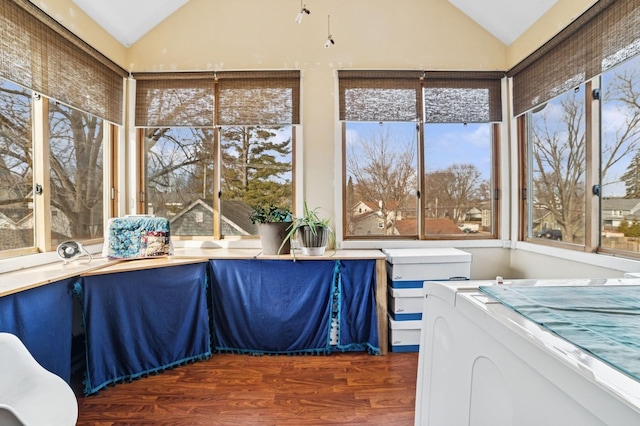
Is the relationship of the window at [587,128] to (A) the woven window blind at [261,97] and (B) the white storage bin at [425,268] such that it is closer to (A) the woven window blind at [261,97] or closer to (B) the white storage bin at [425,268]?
(B) the white storage bin at [425,268]

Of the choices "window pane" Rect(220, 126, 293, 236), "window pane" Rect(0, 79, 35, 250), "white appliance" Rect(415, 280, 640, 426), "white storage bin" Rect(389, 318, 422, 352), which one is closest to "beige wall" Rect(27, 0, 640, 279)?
"window pane" Rect(220, 126, 293, 236)

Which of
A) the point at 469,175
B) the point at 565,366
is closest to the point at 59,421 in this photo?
the point at 565,366

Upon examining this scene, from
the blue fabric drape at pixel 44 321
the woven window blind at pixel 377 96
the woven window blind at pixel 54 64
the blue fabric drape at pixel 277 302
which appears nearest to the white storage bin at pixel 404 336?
the blue fabric drape at pixel 277 302

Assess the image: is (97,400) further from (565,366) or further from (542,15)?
(542,15)

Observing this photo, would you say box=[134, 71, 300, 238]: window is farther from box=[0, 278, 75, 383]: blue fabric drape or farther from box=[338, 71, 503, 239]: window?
box=[0, 278, 75, 383]: blue fabric drape

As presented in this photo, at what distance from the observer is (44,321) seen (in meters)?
1.60

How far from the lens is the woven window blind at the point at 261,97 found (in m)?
2.67

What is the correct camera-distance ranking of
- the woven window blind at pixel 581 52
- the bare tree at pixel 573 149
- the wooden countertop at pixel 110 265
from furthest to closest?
the bare tree at pixel 573 149 → the woven window blind at pixel 581 52 → the wooden countertop at pixel 110 265

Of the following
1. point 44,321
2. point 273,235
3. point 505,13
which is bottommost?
point 44,321

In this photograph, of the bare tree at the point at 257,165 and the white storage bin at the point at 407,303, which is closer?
the white storage bin at the point at 407,303

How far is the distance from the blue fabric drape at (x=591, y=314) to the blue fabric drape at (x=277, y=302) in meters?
1.44

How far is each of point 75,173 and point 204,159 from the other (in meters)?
0.94

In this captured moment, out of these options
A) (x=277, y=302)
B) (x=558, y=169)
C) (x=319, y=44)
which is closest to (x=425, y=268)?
(x=277, y=302)

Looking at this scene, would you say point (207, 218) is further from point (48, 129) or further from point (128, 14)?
point (128, 14)
